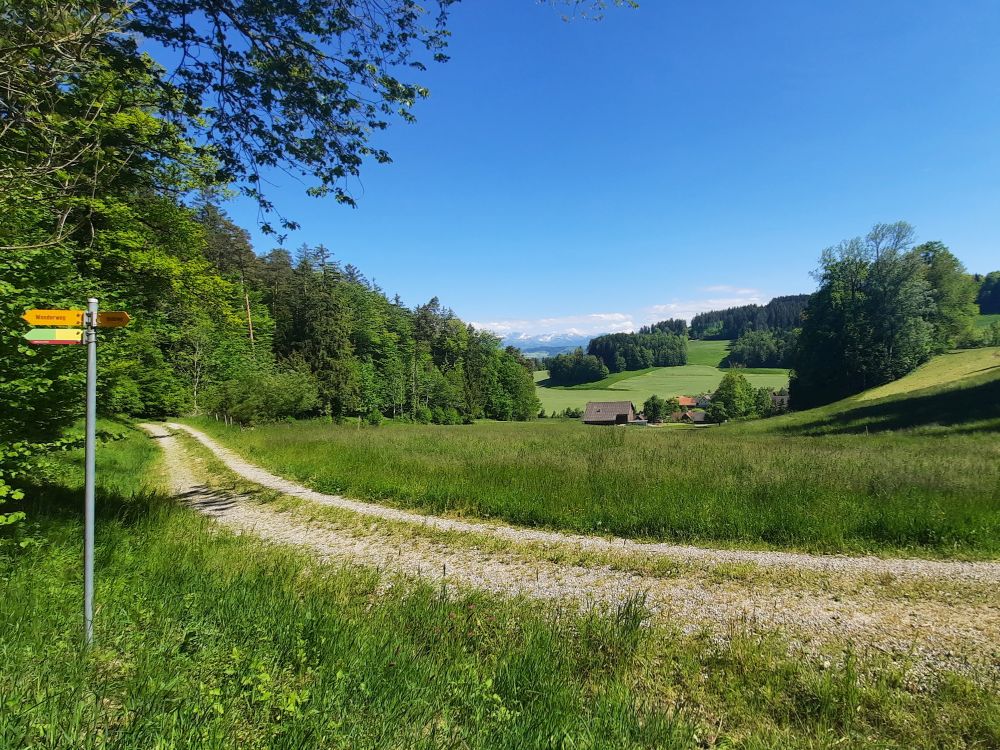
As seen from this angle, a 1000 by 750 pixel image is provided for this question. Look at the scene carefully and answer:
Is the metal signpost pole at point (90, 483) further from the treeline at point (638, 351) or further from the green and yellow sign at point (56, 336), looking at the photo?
the treeline at point (638, 351)

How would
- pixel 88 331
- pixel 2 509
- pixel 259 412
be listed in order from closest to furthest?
pixel 88 331, pixel 2 509, pixel 259 412

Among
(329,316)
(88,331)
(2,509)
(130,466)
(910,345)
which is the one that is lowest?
(130,466)

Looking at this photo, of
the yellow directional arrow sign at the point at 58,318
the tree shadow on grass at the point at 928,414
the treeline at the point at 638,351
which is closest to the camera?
the yellow directional arrow sign at the point at 58,318

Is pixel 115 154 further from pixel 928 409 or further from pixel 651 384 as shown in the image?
pixel 651 384

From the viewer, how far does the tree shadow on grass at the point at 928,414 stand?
2227 cm

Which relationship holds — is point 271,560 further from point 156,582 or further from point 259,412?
point 259,412

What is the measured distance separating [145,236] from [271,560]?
1723cm

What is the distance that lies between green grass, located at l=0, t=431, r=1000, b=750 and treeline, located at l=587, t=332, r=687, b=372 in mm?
148420

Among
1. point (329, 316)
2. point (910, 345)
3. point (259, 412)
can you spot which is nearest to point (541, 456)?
point (259, 412)

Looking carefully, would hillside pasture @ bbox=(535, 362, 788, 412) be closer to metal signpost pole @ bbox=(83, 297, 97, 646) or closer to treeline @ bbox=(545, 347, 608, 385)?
treeline @ bbox=(545, 347, 608, 385)

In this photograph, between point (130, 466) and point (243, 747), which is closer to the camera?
point (243, 747)

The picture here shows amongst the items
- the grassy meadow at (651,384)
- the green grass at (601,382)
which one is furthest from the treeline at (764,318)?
→ the green grass at (601,382)

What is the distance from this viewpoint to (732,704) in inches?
147

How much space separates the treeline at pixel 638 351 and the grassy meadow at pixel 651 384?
4115 millimetres
